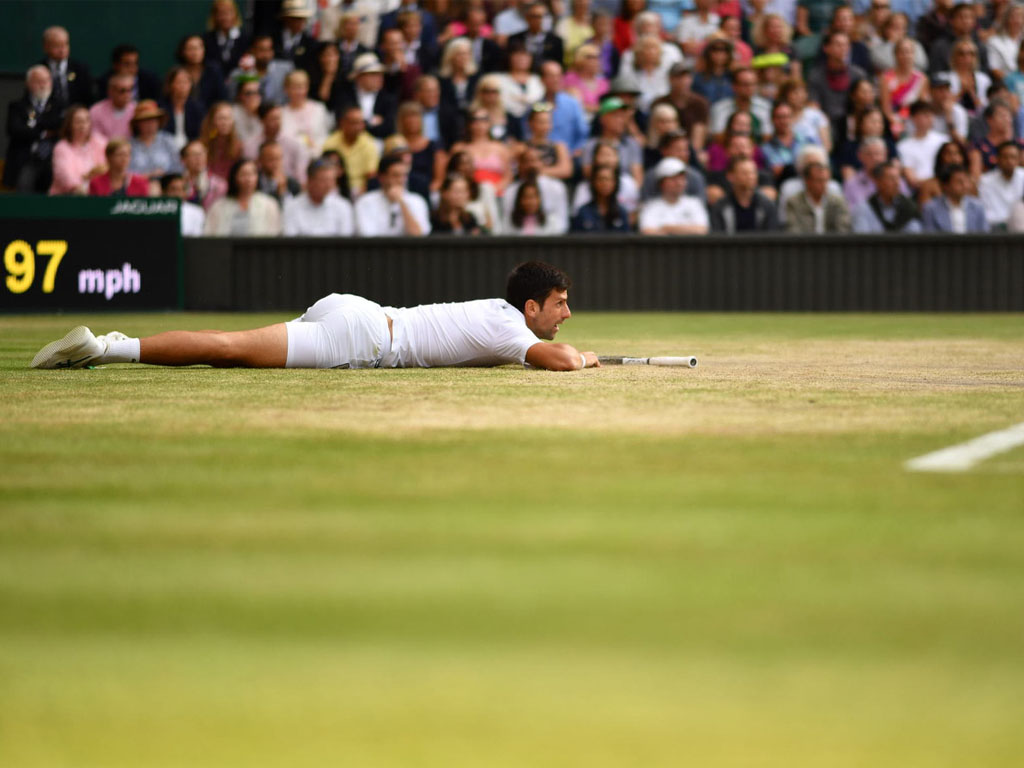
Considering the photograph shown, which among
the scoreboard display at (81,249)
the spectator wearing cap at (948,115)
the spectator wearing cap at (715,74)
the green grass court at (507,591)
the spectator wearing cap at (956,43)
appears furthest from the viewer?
the spectator wearing cap at (956,43)

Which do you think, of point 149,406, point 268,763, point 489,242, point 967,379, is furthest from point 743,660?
point 489,242

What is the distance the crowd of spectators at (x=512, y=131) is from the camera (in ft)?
56.5

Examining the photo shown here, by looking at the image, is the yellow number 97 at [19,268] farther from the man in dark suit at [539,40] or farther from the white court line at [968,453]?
the white court line at [968,453]

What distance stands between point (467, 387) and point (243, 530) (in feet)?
13.0

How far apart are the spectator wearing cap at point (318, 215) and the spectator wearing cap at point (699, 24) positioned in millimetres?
4765

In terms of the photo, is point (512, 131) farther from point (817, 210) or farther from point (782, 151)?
point (817, 210)

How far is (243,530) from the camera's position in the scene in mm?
3625

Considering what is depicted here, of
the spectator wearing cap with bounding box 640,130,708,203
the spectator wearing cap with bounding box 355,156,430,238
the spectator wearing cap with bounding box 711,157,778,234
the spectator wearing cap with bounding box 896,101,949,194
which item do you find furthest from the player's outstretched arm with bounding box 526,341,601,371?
the spectator wearing cap with bounding box 896,101,949,194

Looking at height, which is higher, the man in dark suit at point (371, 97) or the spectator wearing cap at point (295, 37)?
the spectator wearing cap at point (295, 37)

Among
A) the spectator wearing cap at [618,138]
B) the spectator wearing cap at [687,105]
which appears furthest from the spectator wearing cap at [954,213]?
the spectator wearing cap at [618,138]

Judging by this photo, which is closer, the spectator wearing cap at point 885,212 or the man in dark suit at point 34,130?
the man in dark suit at point 34,130

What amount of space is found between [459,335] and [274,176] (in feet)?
30.8

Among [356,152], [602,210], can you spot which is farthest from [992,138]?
[356,152]

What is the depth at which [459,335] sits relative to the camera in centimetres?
837
